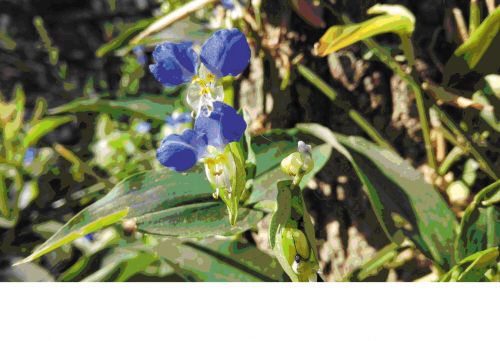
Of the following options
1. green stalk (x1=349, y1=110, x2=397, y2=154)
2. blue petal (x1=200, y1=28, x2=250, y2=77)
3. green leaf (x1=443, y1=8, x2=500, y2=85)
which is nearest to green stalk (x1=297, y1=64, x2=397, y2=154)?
green stalk (x1=349, y1=110, x2=397, y2=154)

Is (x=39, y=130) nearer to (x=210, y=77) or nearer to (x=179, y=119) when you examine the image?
(x=179, y=119)

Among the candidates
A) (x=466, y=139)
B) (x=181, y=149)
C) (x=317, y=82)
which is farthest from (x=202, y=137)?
(x=466, y=139)

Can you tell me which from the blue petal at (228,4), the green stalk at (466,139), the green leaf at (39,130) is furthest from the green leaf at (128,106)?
the green stalk at (466,139)

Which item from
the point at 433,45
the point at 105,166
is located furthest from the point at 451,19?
the point at 105,166

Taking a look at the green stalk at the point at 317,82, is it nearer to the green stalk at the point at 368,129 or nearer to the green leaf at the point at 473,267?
the green stalk at the point at 368,129

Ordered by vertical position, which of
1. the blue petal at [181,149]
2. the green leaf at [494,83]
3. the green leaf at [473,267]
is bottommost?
the green leaf at [473,267]

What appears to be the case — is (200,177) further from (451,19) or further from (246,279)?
(451,19)
